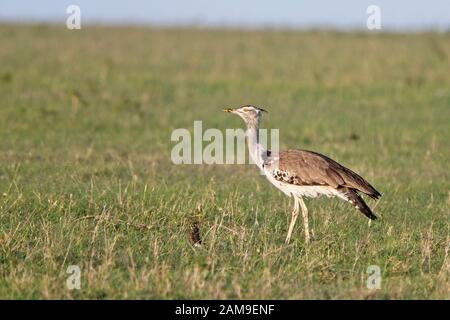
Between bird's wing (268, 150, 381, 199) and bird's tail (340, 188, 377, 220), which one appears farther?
bird's wing (268, 150, 381, 199)

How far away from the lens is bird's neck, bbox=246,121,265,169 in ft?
24.6

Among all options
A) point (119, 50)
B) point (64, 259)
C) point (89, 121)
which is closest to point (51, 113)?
point (89, 121)

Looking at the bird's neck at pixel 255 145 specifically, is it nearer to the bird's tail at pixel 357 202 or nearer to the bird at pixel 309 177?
the bird at pixel 309 177

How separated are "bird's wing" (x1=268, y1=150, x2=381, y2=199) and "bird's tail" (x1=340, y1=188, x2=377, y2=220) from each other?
0.14 ft

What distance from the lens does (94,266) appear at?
20.7 ft

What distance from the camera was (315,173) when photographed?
7184 millimetres

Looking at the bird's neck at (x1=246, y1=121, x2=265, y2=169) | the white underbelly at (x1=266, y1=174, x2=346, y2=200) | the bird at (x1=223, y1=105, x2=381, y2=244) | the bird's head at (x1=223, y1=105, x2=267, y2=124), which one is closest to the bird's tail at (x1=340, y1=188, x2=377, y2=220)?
the bird at (x1=223, y1=105, x2=381, y2=244)

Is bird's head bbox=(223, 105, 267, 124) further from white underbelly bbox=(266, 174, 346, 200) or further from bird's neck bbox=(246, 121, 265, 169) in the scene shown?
white underbelly bbox=(266, 174, 346, 200)

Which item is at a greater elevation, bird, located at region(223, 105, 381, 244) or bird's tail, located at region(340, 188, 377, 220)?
bird, located at region(223, 105, 381, 244)

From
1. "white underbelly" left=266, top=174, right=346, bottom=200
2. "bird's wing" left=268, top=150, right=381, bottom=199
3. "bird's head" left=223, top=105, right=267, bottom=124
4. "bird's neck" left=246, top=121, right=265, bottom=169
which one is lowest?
"white underbelly" left=266, top=174, right=346, bottom=200

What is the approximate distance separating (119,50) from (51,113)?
14023 millimetres

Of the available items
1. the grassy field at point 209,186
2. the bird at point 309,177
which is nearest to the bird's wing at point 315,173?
the bird at point 309,177
